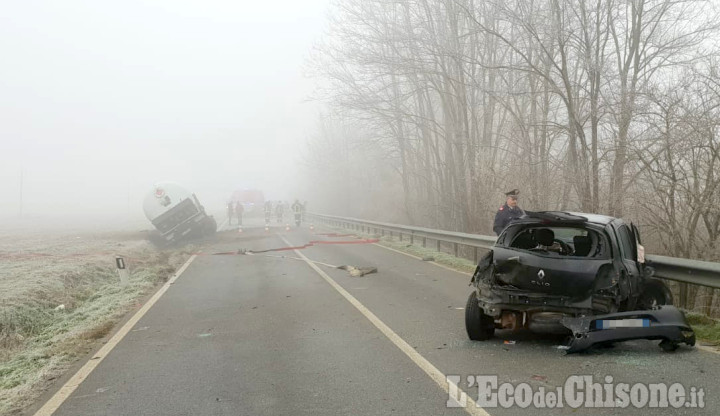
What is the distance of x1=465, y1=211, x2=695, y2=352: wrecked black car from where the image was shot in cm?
536

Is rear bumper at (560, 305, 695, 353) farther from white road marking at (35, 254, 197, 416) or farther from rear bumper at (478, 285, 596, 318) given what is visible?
white road marking at (35, 254, 197, 416)

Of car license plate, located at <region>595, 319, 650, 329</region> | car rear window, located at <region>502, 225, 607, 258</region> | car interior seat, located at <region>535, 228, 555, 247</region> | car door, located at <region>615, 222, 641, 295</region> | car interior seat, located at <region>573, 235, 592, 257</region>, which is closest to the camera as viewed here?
car license plate, located at <region>595, 319, 650, 329</region>

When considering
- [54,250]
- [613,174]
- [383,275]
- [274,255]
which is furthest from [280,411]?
[54,250]

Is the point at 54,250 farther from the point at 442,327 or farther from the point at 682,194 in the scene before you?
the point at 682,194

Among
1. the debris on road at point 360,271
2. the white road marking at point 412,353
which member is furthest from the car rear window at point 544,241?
the debris on road at point 360,271

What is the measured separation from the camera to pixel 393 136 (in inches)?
1139

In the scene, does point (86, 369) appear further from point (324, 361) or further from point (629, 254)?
point (629, 254)

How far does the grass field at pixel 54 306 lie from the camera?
5.59 meters

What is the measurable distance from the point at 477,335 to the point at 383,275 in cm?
599

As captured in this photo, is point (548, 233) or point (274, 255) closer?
point (548, 233)

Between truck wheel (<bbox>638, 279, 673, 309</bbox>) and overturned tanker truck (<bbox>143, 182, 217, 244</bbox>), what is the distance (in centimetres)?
2114

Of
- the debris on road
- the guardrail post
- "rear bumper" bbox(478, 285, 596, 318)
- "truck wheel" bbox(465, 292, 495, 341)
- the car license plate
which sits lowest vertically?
the guardrail post

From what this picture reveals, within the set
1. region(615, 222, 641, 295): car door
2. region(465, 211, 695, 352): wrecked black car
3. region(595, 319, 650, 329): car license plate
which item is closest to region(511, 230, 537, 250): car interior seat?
region(465, 211, 695, 352): wrecked black car

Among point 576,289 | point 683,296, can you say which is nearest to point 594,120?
point 683,296
